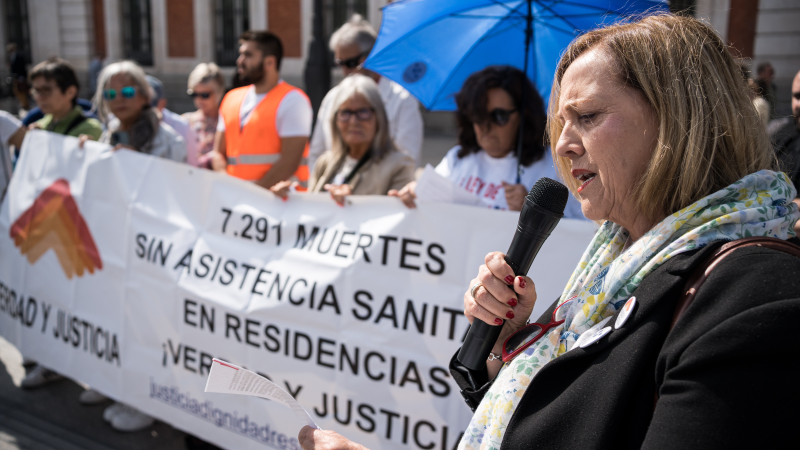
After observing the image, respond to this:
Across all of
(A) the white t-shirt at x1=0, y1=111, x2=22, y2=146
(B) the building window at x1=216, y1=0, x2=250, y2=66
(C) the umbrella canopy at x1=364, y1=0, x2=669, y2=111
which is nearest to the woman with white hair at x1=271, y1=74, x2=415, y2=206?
(C) the umbrella canopy at x1=364, y1=0, x2=669, y2=111

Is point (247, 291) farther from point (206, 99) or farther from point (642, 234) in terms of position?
point (206, 99)

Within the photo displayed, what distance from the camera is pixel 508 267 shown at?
3.82ft

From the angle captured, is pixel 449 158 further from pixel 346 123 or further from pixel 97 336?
pixel 97 336

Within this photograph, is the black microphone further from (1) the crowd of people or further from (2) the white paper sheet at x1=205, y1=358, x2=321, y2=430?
(2) the white paper sheet at x1=205, y1=358, x2=321, y2=430

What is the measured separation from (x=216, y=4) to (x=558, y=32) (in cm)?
1925

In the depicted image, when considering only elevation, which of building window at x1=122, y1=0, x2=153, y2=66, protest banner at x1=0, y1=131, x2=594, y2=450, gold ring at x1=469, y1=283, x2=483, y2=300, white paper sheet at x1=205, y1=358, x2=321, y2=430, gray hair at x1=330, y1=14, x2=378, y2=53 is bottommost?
protest banner at x1=0, y1=131, x2=594, y2=450

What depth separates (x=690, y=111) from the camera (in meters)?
0.97

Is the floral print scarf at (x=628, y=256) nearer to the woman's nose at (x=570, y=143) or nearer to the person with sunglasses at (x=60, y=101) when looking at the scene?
the woman's nose at (x=570, y=143)

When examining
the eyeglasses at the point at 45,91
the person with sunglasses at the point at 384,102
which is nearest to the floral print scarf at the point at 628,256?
the person with sunglasses at the point at 384,102

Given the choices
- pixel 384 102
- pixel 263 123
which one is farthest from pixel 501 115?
pixel 263 123

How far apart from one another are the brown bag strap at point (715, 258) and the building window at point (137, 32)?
22642mm

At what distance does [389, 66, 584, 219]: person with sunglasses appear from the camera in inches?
110

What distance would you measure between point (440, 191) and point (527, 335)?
133cm

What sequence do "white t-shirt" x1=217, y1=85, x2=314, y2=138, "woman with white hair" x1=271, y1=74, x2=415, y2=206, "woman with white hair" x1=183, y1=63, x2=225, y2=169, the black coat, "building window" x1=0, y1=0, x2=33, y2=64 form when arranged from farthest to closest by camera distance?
"building window" x1=0, y1=0, x2=33, y2=64, "woman with white hair" x1=183, y1=63, x2=225, y2=169, "white t-shirt" x1=217, y1=85, x2=314, y2=138, "woman with white hair" x1=271, y1=74, x2=415, y2=206, the black coat
